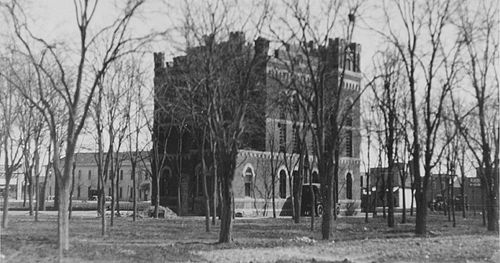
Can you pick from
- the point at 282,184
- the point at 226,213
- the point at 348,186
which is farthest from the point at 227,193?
the point at 348,186

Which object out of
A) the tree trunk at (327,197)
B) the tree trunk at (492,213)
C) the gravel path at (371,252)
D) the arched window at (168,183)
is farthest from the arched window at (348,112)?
the arched window at (168,183)

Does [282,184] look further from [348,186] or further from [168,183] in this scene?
[168,183]

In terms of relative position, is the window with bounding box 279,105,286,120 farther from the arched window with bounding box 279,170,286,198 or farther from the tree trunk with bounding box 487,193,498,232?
the tree trunk with bounding box 487,193,498,232

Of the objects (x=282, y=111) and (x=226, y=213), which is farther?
(x=282, y=111)

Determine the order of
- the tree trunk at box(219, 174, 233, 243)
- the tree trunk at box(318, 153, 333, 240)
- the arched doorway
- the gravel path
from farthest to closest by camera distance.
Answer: the arched doorway, the tree trunk at box(318, 153, 333, 240), the tree trunk at box(219, 174, 233, 243), the gravel path

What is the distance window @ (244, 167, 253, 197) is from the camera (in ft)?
169

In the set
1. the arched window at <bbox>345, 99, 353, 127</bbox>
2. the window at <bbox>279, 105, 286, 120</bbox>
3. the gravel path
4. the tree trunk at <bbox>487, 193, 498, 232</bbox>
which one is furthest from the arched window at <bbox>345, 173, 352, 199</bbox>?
the gravel path

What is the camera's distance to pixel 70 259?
1538cm

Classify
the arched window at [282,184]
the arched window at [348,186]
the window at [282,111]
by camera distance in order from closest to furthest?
1. the window at [282,111]
2. the arched window at [282,184]
3. the arched window at [348,186]

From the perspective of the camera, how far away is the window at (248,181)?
169 ft

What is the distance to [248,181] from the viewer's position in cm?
5181

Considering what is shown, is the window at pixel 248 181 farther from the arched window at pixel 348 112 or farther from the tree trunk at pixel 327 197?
the tree trunk at pixel 327 197

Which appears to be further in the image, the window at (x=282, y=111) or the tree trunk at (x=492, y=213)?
the window at (x=282, y=111)

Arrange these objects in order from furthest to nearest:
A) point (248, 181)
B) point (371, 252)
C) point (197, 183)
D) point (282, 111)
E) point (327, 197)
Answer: point (197, 183)
point (248, 181)
point (282, 111)
point (327, 197)
point (371, 252)
